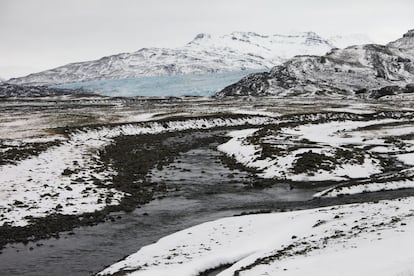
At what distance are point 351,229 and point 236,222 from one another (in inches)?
254

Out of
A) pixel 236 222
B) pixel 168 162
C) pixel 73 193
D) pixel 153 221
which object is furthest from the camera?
pixel 168 162

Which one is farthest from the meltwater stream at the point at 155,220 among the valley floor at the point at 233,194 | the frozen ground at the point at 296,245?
the frozen ground at the point at 296,245

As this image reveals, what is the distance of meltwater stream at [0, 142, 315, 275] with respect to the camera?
21641mm

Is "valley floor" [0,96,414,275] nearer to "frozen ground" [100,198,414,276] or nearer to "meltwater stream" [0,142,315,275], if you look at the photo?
"frozen ground" [100,198,414,276]

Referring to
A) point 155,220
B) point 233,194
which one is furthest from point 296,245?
point 233,194

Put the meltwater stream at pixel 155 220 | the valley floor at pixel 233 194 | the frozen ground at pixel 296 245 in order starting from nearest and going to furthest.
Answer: the frozen ground at pixel 296 245
the valley floor at pixel 233 194
the meltwater stream at pixel 155 220

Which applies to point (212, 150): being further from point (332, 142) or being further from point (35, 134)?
point (35, 134)

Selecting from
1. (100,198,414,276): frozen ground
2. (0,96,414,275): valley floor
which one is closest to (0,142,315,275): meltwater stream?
(0,96,414,275): valley floor

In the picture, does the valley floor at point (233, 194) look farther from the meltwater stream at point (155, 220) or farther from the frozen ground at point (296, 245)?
the meltwater stream at point (155, 220)

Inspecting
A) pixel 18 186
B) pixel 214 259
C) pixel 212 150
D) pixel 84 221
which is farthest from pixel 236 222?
pixel 212 150

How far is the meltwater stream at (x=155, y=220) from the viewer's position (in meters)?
21.6

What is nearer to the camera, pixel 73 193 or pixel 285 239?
pixel 285 239

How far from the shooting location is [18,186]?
105ft

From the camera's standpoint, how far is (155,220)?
2803 cm
